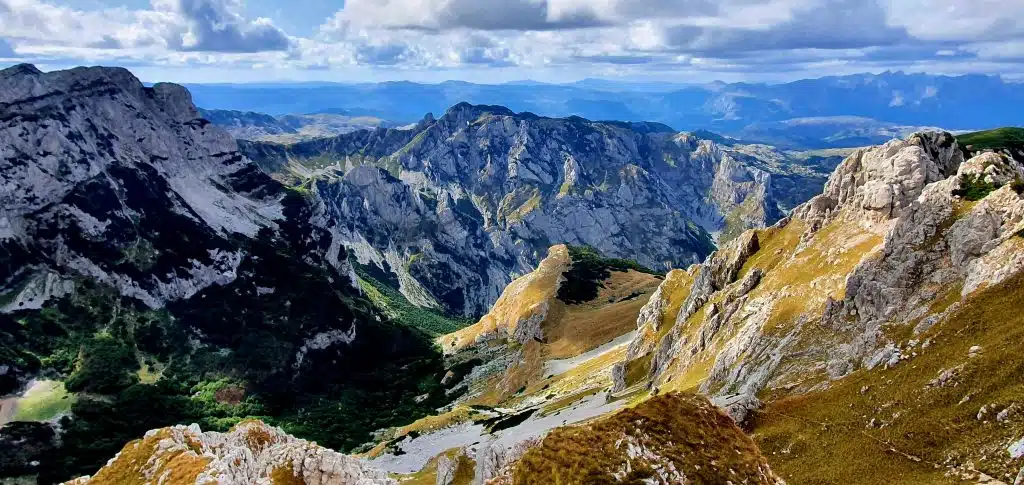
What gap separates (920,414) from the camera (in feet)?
175

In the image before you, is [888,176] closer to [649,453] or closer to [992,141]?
[649,453]

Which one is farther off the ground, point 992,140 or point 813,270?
point 992,140

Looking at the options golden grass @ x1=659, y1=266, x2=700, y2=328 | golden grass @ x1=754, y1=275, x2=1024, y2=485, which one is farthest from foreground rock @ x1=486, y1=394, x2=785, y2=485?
golden grass @ x1=659, y1=266, x2=700, y2=328

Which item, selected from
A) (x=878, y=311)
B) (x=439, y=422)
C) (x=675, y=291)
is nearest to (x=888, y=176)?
(x=878, y=311)

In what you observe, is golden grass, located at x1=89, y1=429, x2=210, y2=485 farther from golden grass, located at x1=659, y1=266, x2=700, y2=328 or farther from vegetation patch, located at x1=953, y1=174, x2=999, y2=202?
golden grass, located at x1=659, y1=266, x2=700, y2=328

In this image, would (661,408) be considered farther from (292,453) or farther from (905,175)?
(905,175)

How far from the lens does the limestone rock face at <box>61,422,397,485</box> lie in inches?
1790

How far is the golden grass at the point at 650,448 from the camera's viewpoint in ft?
91.7

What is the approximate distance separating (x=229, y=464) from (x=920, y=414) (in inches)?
2220

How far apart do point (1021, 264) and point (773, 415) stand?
3062cm

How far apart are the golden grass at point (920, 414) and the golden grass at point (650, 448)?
24.7 metres

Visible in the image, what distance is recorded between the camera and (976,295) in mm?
67688

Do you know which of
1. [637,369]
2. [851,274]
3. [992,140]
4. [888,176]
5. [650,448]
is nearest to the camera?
[650,448]

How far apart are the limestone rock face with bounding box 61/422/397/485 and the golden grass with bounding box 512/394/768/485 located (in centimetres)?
2094
